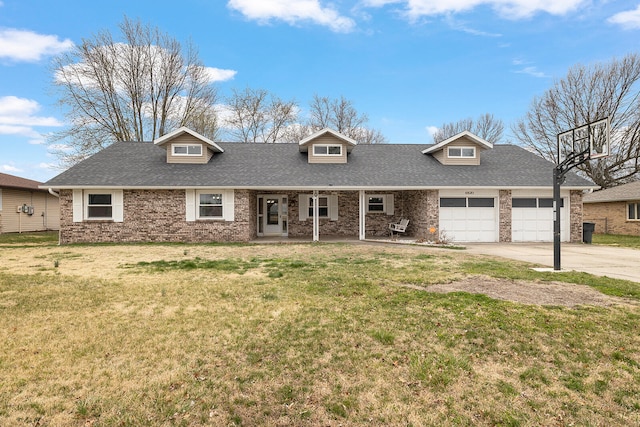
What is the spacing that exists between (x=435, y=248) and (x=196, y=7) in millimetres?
13840

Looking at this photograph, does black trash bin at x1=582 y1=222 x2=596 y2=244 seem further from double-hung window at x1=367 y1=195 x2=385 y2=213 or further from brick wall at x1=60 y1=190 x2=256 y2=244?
brick wall at x1=60 y1=190 x2=256 y2=244

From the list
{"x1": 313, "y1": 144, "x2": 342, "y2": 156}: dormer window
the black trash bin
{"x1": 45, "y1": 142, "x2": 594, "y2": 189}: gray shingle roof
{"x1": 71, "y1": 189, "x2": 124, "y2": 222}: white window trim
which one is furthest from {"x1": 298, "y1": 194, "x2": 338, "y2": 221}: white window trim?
the black trash bin

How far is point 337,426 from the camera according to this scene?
110 inches

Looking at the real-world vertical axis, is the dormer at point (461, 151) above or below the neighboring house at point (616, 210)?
above

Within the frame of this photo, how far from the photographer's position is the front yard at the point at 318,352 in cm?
299

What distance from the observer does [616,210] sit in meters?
23.7

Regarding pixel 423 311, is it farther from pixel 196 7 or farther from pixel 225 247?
pixel 196 7

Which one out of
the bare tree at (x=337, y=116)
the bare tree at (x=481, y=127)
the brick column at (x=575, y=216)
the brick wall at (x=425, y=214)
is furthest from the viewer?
the bare tree at (x=481, y=127)

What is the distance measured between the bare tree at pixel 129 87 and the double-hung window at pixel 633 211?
3156 cm

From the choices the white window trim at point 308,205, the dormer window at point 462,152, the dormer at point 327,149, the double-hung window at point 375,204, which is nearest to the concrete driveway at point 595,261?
the dormer window at point 462,152

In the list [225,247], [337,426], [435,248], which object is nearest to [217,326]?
[337,426]

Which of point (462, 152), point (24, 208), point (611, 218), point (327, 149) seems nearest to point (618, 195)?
point (611, 218)

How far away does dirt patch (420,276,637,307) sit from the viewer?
5863 mm

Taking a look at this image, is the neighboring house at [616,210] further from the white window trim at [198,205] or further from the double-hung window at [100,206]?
the double-hung window at [100,206]
